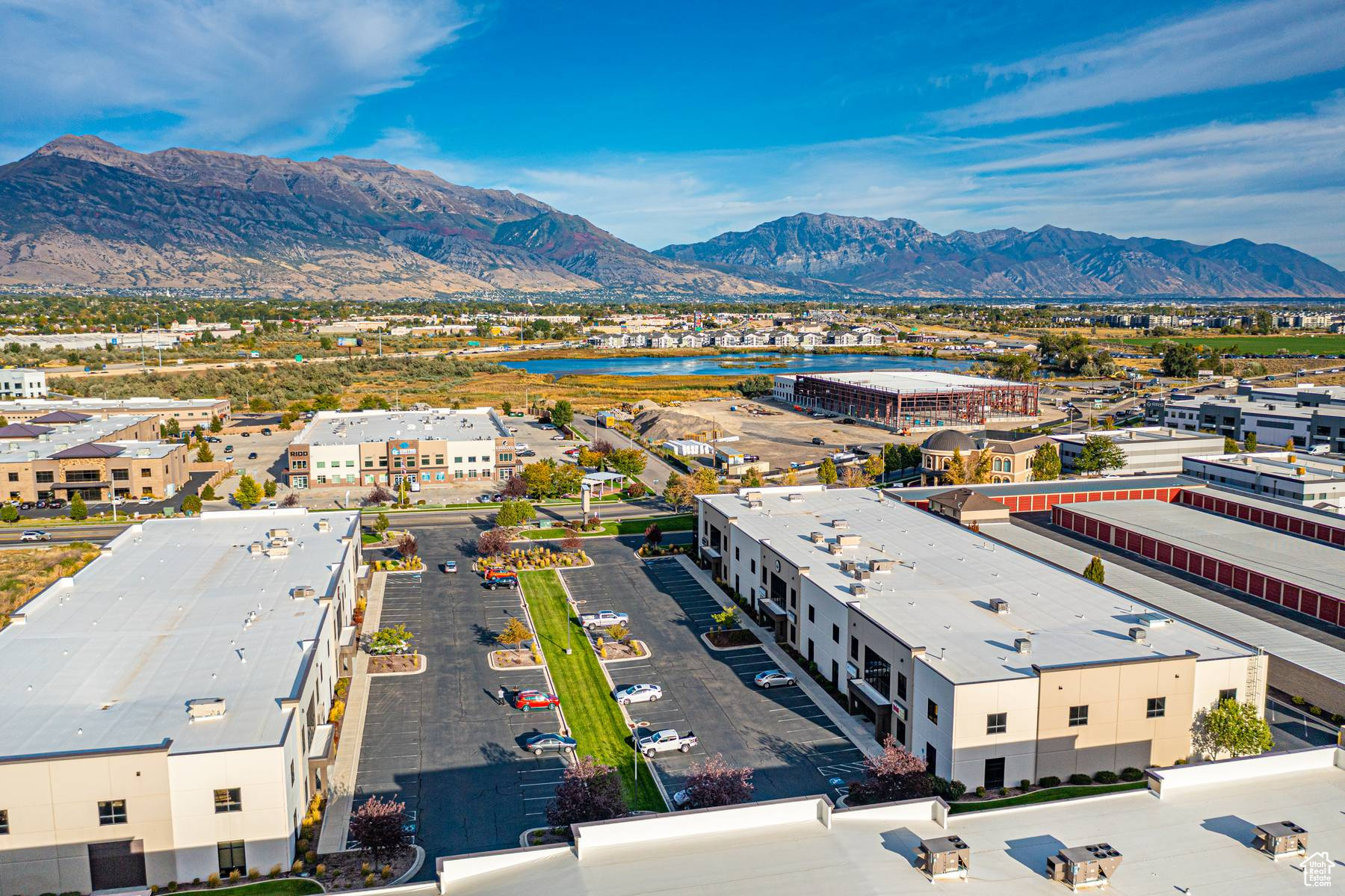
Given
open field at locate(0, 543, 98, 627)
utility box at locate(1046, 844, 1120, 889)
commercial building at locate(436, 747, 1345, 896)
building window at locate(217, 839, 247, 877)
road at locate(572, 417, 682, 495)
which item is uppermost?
utility box at locate(1046, 844, 1120, 889)

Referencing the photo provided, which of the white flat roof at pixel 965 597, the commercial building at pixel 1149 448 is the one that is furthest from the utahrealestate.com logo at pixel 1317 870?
the commercial building at pixel 1149 448

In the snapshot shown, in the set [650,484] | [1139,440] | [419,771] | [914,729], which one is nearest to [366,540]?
[650,484]

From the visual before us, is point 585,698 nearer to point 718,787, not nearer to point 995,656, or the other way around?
point 718,787

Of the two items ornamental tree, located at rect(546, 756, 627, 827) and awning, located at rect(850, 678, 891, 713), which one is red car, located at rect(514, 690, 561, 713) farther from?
awning, located at rect(850, 678, 891, 713)

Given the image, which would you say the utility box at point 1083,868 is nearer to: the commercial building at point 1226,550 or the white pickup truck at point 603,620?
the white pickup truck at point 603,620

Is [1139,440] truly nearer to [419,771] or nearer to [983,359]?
[419,771]

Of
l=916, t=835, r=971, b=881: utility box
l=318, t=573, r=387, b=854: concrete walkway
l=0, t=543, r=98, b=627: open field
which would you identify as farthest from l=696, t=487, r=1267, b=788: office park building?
l=0, t=543, r=98, b=627: open field

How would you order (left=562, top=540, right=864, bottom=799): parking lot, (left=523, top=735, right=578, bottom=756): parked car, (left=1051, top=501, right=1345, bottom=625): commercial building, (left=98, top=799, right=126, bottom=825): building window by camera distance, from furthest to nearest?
(left=1051, top=501, right=1345, bottom=625): commercial building → (left=523, top=735, right=578, bottom=756): parked car → (left=562, top=540, right=864, bottom=799): parking lot → (left=98, top=799, right=126, bottom=825): building window
